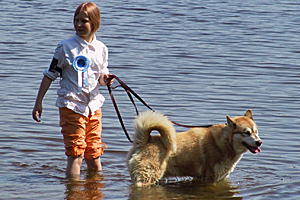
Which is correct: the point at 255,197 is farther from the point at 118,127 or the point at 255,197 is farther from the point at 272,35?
the point at 272,35

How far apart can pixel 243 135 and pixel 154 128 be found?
3.21 feet

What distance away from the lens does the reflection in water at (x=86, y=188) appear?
522 centimetres

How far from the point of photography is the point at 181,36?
1566 cm

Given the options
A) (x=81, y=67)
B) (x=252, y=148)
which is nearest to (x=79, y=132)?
(x=81, y=67)

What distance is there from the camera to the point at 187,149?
5.38 m

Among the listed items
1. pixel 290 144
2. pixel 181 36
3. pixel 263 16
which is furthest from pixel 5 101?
pixel 263 16

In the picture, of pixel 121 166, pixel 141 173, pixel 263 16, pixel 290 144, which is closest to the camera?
pixel 141 173

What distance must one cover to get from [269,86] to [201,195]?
5146mm

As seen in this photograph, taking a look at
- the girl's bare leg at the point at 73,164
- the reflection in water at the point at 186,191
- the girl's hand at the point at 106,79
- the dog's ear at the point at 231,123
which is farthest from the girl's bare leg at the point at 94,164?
the dog's ear at the point at 231,123

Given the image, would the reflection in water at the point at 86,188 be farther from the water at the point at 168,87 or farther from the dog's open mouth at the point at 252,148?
the dog's open mouth at the point at 252,148

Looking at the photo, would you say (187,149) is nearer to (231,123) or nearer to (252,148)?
(231,123)

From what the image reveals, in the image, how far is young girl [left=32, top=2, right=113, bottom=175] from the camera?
5.05m

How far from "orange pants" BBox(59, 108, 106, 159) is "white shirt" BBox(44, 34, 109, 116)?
82mm

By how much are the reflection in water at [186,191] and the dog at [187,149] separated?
99mm
